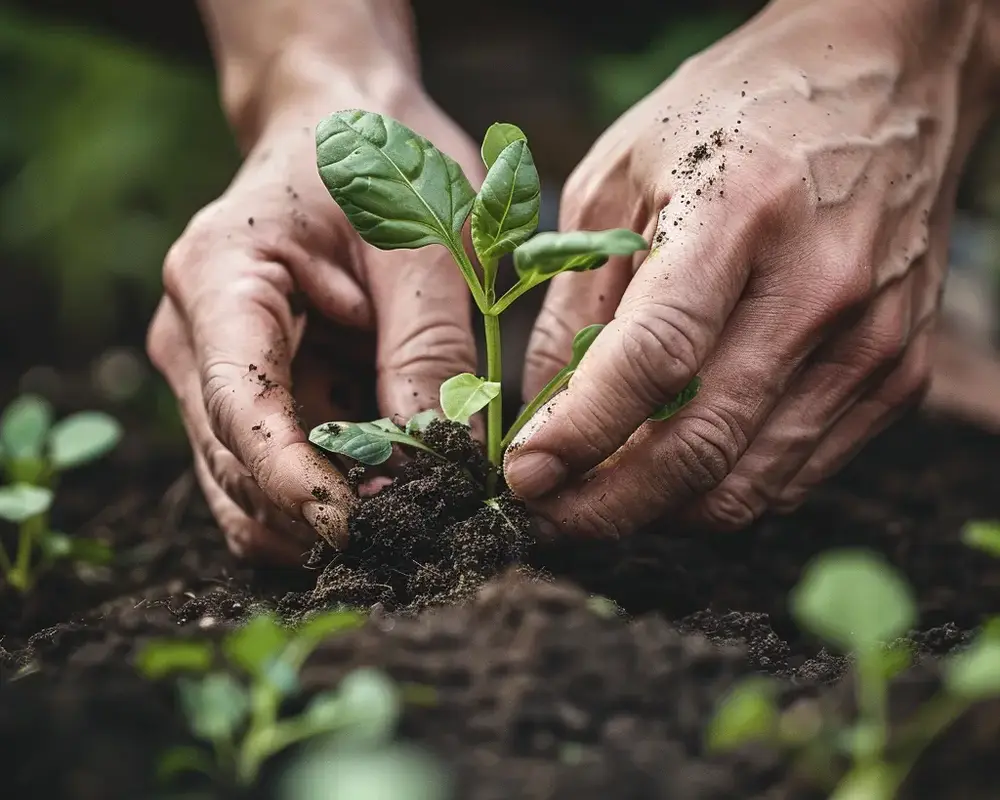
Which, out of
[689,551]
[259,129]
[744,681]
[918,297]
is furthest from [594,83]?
[744,681]

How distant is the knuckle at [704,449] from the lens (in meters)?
1.33

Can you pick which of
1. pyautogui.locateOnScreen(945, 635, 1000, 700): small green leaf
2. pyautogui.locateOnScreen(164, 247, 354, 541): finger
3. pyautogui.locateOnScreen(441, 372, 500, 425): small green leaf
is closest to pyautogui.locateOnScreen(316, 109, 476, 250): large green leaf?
pyautogui.locateOnScreen(441, 372, 500, 425): small green leaf

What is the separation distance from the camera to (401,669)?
2.74 feet

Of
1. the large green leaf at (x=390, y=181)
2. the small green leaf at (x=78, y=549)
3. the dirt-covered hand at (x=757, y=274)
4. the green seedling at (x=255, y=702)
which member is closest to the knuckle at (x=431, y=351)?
the dirt-covered hand at (x=757, y=274)

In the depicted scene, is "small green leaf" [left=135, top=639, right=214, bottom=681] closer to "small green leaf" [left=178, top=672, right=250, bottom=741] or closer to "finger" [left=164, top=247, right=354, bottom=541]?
"small green leaf" [left=178, top=672, right=250, bottom=741]

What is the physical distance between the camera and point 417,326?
1.48m

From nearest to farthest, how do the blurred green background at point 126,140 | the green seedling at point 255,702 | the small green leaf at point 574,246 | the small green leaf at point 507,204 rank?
the green seedling at point 255,702 → the small green leaf at point 574,246 → the small green leaf at point 507,204 → the blurred green background at point 126,140

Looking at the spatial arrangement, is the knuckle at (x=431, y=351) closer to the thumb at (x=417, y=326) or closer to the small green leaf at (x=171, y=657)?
the thumb at (x=417, y=326)

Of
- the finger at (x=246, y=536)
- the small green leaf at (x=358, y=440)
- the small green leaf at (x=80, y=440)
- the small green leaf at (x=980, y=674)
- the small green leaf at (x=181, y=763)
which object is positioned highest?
the small green leaf at (x=980, y=674)

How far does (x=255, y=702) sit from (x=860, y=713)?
1.43ft

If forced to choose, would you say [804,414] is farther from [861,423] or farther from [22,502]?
[22,502]

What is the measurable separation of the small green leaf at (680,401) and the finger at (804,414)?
241 millimetres

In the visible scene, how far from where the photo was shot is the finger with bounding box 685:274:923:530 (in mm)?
1503

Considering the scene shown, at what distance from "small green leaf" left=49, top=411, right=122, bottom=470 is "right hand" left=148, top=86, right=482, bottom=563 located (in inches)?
4.9
